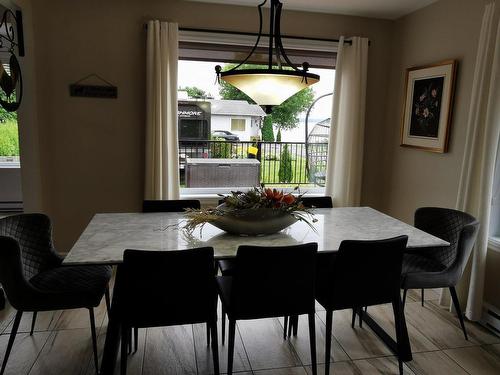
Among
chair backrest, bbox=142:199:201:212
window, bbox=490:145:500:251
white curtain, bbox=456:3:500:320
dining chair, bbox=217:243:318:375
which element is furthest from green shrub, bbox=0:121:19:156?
window, bbox=490:145:500:251

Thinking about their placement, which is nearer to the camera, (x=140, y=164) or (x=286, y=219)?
(x=286, y=219)

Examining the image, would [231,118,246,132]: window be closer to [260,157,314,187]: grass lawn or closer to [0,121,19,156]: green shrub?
[260,157,314,187]: grass lawn

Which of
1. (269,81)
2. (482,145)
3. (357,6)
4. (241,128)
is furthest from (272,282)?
(357,6)

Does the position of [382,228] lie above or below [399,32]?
below

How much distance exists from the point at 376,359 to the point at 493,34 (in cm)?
238

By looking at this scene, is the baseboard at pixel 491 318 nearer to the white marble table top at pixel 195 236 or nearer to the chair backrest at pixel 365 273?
the white marble table top at pixel 195 236

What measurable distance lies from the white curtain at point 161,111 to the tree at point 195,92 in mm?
387

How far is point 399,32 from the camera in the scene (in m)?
4.07

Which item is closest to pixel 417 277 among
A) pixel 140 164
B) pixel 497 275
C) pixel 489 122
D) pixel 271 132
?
pixel 497 275

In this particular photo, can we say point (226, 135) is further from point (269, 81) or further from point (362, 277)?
point (362, 277)

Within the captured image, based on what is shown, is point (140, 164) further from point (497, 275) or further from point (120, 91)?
point (497, 275)

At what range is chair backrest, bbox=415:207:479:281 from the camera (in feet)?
8.26

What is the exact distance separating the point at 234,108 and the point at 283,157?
2.61 feet

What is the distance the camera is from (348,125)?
4.04 m
